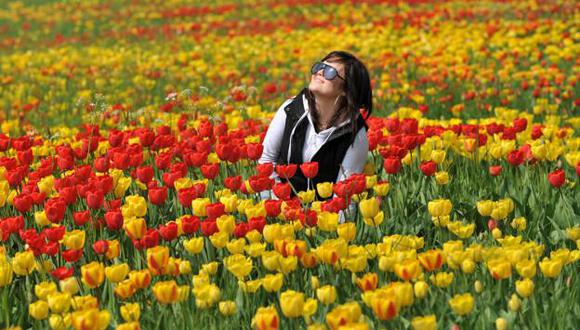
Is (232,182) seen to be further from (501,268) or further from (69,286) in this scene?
(501,268)

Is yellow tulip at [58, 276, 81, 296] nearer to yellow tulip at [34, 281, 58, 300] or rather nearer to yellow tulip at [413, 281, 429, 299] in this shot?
yellow tulip at [34, 281, 58, 300]

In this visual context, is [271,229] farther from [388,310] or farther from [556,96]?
[556,96]

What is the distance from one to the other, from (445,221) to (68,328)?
154cm

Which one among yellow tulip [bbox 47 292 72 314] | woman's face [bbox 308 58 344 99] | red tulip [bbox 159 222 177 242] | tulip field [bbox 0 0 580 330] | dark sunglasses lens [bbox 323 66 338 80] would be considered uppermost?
dark sunglasses lens [bbox 323 66 338 80]

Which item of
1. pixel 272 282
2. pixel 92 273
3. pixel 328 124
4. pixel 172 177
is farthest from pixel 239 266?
pixel 328 124

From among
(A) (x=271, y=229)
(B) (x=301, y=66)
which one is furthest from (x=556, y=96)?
(A) (x=271, y=229)

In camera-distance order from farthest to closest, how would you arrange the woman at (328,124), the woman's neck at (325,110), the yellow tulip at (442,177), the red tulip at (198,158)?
the woman's neck at (325,110) → the woman at (328,124) → the red tulip at (198,158) → the yellow tulip at (442,177)

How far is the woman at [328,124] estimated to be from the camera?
4520 millimetres

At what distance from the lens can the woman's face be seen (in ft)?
14.8

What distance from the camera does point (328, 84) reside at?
14.8 feet

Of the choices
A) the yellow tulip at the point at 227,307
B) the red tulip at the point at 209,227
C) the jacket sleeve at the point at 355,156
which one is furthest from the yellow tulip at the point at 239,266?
the jacket sleeve at the point at 355,156

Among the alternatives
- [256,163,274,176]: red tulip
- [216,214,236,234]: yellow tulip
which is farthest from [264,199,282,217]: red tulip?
[256,163,274,176]: red tulip

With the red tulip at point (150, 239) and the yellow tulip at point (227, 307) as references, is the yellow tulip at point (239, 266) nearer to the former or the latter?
the yellow tulip at point (227, 307)

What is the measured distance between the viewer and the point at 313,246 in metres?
3.64
